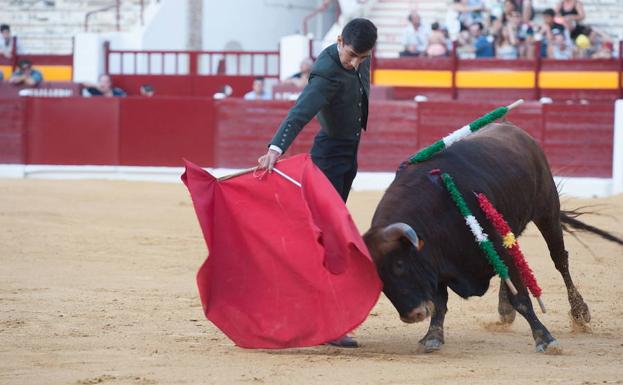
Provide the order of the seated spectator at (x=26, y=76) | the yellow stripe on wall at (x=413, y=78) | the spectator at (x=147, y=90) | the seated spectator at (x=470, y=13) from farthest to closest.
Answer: the spectator at (x=147, y=90) → the seated spectator at (x=26, y=76) → the seated spectator at (x=470, y=13) → the yellow stripe on wall at (x=413, y=78)

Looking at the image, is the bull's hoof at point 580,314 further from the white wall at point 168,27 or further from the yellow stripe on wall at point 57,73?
the white wall at point 168,27

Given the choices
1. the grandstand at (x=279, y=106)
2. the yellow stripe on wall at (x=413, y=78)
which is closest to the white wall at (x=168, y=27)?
the grandstand at (x=279, y=106)

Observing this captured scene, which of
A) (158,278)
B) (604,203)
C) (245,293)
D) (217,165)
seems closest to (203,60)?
(217,165)

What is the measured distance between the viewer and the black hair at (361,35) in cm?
469

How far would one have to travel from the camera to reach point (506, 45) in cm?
1477

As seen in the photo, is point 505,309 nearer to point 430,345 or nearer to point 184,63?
point 430,345

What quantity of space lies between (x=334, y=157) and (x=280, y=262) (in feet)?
1.86

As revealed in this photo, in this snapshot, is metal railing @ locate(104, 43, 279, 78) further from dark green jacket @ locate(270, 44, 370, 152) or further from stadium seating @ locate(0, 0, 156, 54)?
dark green jacket @ locate(270, 44, 370, 152)

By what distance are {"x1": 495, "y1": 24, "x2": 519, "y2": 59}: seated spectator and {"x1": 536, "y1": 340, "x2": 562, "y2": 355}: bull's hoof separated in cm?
1024

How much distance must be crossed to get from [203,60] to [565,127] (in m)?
8.03

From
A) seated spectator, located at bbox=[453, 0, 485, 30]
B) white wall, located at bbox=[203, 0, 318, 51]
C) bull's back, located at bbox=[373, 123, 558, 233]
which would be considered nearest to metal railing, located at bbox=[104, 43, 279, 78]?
white wall, located at bbox=[203, 0, 318, 51]

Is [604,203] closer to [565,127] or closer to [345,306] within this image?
[565,127]

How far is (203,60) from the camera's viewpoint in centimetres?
1909

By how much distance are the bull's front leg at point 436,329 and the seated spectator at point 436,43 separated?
10283 mm
